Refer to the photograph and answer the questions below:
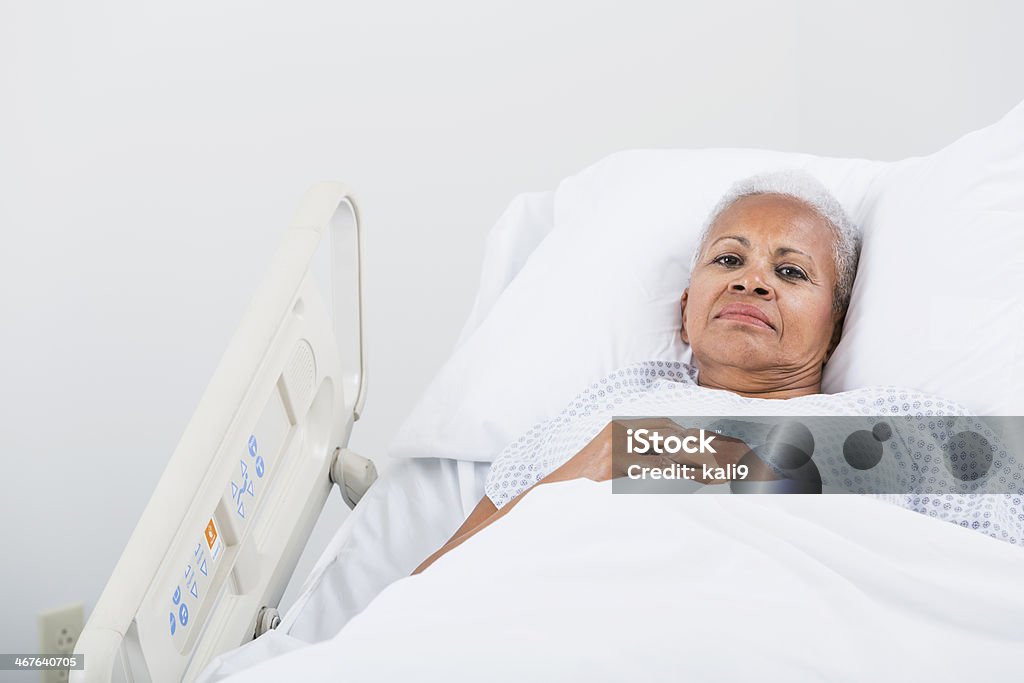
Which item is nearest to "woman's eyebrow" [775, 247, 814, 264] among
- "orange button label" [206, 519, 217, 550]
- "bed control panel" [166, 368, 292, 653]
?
"bed control panel" [166, 368, 292, 653]

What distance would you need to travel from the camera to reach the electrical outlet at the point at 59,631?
2.08 metres

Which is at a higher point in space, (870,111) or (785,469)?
(870,111)

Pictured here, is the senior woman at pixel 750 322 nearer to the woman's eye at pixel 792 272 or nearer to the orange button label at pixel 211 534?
the woman's eye at pixel 792 272

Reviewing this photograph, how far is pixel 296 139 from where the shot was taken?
7.52ft

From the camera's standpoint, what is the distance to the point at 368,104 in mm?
2367

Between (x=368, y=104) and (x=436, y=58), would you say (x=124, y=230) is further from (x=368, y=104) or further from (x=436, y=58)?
(x=436, y=58)

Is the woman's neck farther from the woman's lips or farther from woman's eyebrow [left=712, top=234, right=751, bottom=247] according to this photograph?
woman's eyebrow [left=712, top=234, right=751, bottom=247]

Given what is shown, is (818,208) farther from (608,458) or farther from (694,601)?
(694,601)

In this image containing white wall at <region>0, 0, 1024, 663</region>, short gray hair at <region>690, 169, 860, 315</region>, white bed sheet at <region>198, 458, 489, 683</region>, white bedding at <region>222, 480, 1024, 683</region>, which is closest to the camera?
white bedding at <region>222, 480, 1024, 683</region>

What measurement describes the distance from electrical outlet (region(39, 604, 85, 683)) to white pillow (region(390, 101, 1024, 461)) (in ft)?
3.16

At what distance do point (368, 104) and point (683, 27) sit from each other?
858mm

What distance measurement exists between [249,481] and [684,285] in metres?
0.81

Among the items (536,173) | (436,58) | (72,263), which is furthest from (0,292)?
(536,173)

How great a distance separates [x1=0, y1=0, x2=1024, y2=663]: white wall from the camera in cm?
204
